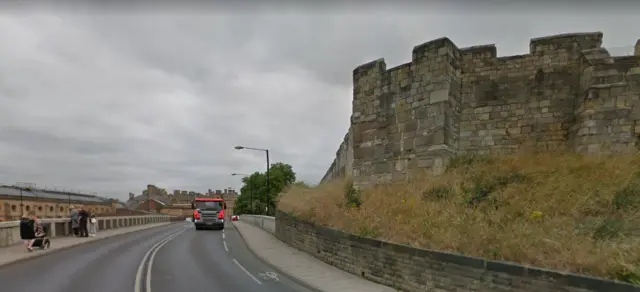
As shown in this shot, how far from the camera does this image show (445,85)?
1265 cm

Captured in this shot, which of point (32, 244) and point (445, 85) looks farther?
point (32, 244)

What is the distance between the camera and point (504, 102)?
41.9ft

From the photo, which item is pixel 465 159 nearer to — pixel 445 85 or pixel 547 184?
pixel 445 85

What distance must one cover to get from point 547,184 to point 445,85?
491 centimetres

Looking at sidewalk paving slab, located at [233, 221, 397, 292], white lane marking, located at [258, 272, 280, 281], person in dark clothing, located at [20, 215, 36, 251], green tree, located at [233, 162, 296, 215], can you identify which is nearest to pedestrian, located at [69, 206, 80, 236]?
person in dark clothing, located at [20, 215, 36, 251]

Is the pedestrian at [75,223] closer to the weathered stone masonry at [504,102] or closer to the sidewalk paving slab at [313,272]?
the sidewalk paving slab at [313,272]

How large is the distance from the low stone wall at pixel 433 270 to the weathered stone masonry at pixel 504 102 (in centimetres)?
467

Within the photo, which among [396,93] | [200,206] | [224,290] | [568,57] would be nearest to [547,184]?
[568,57]

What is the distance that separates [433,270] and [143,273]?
7.89m

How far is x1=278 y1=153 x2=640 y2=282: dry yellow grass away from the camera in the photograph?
5.59m

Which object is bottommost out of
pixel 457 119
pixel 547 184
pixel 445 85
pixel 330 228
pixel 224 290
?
pixel 224 290

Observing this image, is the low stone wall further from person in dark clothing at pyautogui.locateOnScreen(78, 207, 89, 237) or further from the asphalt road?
person in dark clothing at pyautogui.locateOnScreen(78, 207, 89, 237)

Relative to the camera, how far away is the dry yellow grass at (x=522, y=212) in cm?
559

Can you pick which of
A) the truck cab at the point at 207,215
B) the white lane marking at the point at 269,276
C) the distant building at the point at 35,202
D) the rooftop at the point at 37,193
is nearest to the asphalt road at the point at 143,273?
the white lane marking at the point at 269,276
